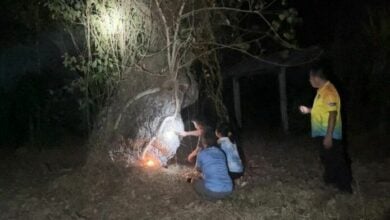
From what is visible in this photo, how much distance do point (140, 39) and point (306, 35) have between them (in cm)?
1454

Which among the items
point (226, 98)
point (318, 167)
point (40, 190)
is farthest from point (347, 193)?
point (226, 98)

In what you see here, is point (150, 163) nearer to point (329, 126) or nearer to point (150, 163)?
point (150, 163)

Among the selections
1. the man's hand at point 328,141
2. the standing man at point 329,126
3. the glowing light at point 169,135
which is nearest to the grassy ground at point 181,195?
the standing man at point 329,126

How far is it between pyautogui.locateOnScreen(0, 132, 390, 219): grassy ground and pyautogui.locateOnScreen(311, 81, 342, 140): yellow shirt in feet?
3.05

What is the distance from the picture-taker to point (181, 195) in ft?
24.2

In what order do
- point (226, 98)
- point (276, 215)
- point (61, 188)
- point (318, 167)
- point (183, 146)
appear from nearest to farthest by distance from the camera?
point (276, 215), point (61, 188), point (318, 167), point (183, 146), point (226, 98)

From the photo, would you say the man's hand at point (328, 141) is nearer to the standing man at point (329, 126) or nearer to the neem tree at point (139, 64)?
the standing man at point (329, 126)

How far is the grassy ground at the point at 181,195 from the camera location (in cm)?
664

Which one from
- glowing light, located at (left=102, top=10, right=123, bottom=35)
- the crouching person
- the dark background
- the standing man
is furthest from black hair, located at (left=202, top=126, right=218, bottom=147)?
the dark background

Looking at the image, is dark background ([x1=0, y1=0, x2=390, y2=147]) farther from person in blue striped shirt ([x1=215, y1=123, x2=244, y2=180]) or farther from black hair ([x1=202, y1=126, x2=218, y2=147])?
black hair ([x1=202, y1=126, x2=218, y2=147])

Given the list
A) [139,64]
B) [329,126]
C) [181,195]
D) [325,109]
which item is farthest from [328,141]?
[139,64]

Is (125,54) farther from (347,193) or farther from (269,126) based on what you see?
(269,126)

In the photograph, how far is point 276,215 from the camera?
6.53 m

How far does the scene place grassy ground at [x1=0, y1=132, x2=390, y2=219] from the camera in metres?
6.64
